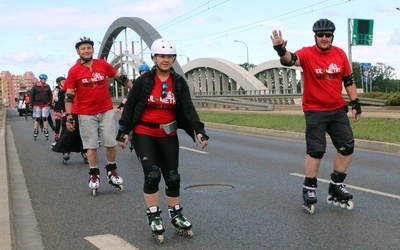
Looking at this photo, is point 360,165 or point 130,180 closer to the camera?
point 130,180

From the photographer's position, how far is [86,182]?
8.81 meters

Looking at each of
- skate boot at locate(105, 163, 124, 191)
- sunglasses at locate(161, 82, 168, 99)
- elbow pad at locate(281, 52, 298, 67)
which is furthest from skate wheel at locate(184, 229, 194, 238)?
skate boot at locate(105, 163, 124, 191)

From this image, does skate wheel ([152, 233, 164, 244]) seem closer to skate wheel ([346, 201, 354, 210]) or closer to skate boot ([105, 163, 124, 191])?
skate wheel ([346, 201, 354, 210])

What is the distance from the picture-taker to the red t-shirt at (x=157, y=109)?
5234 mm

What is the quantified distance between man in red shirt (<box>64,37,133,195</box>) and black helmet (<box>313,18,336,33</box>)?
274cm

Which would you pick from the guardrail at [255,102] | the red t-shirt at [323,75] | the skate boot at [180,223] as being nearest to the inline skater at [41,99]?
the red t-shirt at [323,75]

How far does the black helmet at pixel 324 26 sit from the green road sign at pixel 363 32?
28849mm

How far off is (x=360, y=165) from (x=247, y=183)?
9.02ft

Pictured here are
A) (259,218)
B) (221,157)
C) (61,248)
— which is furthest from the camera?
(221,157)

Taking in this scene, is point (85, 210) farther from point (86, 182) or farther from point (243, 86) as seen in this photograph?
point (243, 86)

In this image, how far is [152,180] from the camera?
5.13 metres

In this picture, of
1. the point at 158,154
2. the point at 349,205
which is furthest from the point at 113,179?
the point at 349,205

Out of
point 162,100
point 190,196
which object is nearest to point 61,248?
point 162,100

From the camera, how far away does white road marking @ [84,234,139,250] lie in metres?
4.94
